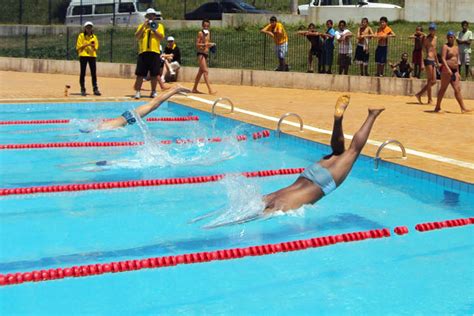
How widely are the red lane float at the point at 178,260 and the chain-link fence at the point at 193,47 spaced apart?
1458 centimetres

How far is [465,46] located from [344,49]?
3138 mm

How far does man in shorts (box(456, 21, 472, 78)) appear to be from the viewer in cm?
1878

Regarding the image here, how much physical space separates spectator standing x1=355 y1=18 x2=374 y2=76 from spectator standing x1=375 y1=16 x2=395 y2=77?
31 centimetres

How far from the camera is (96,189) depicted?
898 cm

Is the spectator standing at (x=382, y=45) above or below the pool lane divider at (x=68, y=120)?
above

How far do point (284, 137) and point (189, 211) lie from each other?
4505mm

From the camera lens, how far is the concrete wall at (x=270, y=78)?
1912cm

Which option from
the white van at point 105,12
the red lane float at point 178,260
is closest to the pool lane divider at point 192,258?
the red lane float at point 178,260

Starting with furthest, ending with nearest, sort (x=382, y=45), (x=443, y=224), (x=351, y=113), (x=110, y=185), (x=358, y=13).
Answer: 1. (x=358, y=13)
2. (x=382, y=45)
3. (x=351, y=113)
4. (x=110, y=185)
5. (x=443, y=224)

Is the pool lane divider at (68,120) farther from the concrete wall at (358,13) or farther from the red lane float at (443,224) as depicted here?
the concrete wall at (358,13)

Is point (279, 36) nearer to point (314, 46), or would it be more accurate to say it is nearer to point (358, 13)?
point (314, 46)

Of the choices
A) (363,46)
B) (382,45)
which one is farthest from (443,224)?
(363,46)

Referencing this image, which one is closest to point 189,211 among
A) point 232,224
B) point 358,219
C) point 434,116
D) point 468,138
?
point 232,224

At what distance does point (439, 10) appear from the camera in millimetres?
27297
